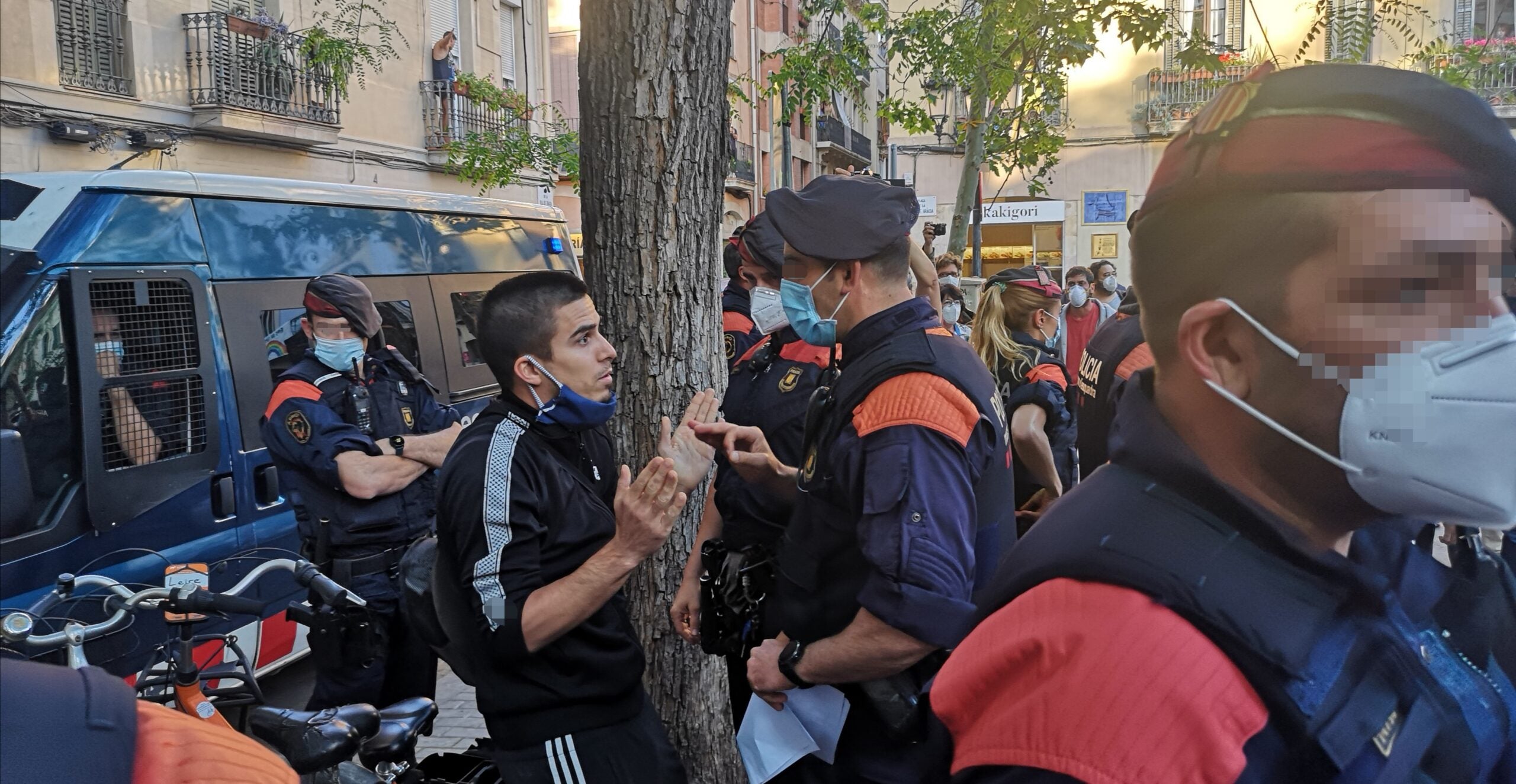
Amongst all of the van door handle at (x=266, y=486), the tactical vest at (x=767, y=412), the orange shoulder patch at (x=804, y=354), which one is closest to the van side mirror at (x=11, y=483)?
the tactical vest at (x=767, y=412)

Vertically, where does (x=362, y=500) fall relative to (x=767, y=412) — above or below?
below

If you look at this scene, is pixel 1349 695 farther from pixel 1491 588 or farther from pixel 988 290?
pixel 988 290

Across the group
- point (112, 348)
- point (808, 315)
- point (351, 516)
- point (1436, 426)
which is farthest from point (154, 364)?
point (1436, 426)

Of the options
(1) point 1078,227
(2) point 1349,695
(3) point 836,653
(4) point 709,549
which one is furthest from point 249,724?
(1) point 1078,227

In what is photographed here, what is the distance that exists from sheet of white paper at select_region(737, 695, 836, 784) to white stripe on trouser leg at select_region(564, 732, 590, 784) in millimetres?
369

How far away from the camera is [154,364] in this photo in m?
4.78

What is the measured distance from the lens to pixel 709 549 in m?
2.97

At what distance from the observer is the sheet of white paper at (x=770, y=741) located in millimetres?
2502

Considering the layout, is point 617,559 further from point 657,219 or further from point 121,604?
point 121,604

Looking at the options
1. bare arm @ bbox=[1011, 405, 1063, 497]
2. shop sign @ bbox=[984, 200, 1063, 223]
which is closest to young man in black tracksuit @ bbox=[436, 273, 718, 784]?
bare arm @ bbox=[1011, 405, 1063, 497]

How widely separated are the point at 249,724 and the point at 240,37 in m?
13.9

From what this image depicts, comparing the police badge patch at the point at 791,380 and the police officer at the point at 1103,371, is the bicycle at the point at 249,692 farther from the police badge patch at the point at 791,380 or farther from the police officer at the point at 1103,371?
the police officer at the point at 1103,371

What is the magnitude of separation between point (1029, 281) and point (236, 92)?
12112 mm

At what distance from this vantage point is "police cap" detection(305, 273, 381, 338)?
4.45 m
